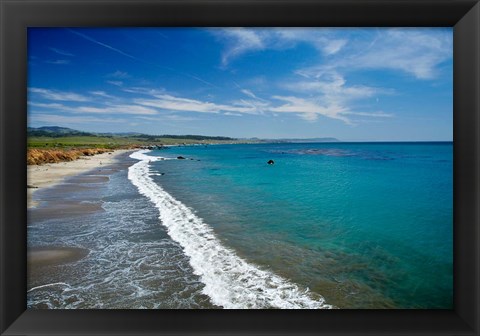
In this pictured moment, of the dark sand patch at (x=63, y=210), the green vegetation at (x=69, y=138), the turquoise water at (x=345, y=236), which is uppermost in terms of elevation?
the green vegetation at (x=69, y=138)

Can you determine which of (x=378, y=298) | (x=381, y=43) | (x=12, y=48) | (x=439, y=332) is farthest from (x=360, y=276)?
(x=12, y=48)

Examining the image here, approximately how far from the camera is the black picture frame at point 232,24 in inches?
58.8

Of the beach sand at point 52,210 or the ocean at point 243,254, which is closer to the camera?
the ocean at point 243,254

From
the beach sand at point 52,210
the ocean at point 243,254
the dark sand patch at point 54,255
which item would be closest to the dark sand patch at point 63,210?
the beach sand at point 52,210

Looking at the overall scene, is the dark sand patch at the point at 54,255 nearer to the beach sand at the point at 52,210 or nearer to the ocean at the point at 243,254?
the beach sand at the point at 52,210

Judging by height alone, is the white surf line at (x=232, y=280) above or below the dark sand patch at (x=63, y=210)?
below

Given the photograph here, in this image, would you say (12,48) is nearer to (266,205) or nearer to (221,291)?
(221,291)

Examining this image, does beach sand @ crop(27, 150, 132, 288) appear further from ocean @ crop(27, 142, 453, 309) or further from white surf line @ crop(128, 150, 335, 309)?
white surf line @ crop(128, 150, 335, 309)

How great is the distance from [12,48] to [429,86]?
478 inches

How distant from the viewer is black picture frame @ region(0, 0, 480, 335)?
4.90 ft

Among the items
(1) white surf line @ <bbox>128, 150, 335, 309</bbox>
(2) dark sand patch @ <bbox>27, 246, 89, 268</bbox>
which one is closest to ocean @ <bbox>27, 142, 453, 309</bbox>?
(1) white surf line @ <bbox>128, 150, 335, 309</bbox>

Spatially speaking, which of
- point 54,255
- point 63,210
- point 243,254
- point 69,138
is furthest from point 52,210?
point 69,138

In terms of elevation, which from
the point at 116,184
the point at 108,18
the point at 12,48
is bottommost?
the point at 116,184

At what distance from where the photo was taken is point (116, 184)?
6.75 meters
